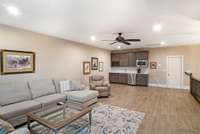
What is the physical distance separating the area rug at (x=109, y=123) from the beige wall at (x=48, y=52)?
2353mm

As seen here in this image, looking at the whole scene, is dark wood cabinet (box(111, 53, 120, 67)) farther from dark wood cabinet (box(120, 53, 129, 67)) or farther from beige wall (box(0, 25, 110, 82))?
beige wall (box(0, 25, 110, 82))

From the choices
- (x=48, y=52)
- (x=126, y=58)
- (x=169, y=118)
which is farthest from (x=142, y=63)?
(x=48, y=52)

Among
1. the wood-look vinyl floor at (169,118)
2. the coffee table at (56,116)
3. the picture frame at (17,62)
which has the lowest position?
the wood-look vinyl floor at (169,118)

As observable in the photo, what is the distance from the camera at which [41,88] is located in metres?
4.00

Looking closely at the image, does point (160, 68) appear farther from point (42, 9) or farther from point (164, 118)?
point (42, 9)

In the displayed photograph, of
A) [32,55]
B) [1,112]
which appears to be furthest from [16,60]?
[1,112]

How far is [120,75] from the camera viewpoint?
916 centimetres

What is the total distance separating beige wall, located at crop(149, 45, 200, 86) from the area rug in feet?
16.5

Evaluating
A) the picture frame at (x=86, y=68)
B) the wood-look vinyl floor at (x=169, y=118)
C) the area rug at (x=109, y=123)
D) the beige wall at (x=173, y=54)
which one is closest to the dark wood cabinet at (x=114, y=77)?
the beige wall at (x=173, y=54)

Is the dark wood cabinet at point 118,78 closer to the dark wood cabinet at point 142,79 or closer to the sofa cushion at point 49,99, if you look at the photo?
the dark wood cabinet at point 142,79

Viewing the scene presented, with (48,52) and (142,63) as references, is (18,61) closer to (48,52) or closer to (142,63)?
(48,52)

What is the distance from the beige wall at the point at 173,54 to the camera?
22.7 feet

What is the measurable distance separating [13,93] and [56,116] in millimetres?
1526

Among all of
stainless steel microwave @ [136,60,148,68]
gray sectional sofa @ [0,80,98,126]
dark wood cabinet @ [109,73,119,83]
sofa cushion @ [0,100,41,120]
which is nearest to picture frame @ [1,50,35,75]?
gray sectional sofa @ [0,80,98,126]
